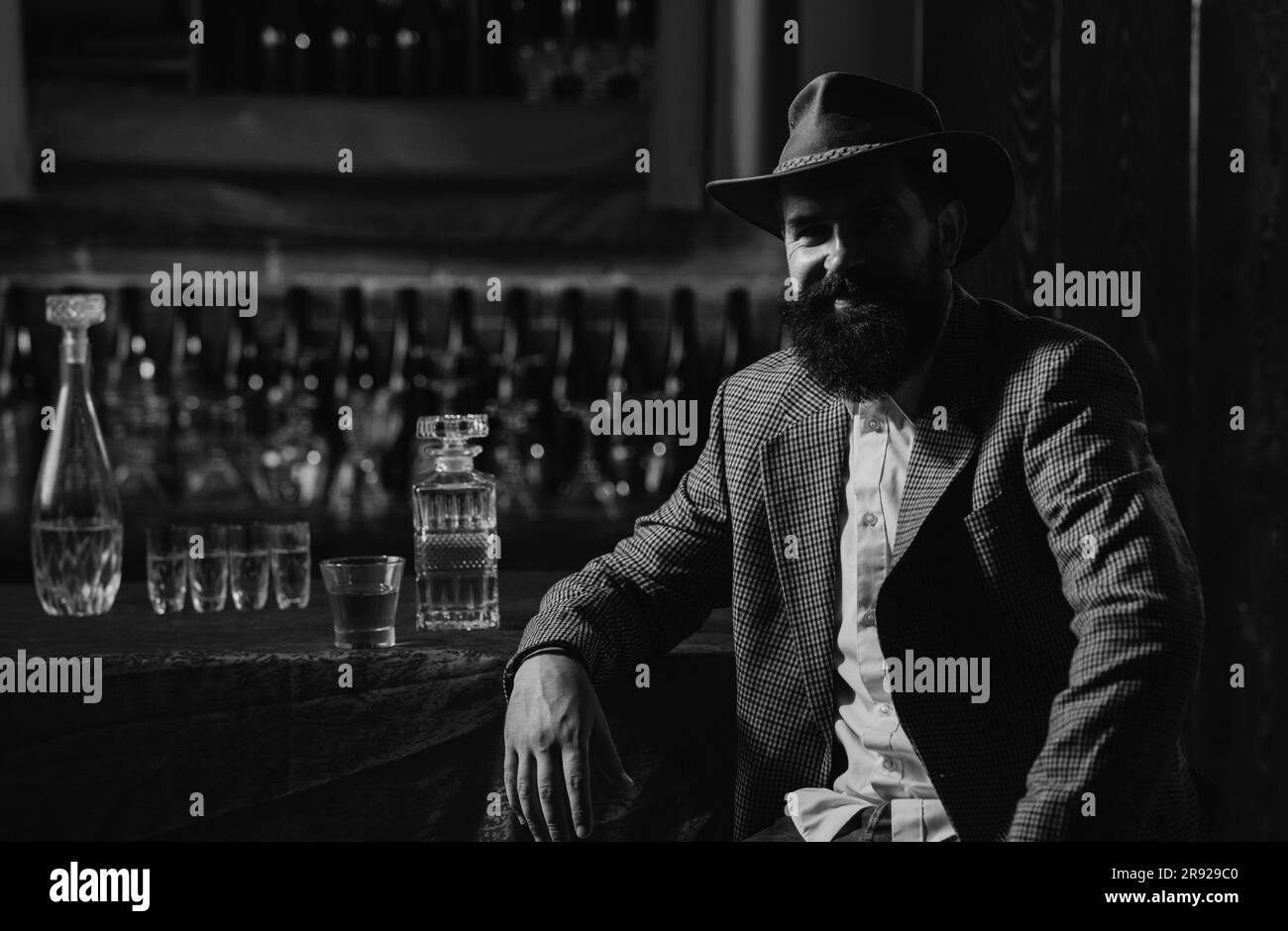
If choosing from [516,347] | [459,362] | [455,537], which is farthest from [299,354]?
[455,537]

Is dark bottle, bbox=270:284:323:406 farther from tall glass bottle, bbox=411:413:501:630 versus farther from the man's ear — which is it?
the man's ear

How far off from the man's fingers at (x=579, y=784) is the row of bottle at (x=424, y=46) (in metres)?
2.35

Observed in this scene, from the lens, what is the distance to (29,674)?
4.99 feet

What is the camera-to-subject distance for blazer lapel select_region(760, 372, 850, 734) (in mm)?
Result: 1519

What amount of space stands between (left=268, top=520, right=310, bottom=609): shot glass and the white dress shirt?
0.74m

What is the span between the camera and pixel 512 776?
1.45 m

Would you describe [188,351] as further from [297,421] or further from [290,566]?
[290,566]

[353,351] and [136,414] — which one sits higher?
[353,351]

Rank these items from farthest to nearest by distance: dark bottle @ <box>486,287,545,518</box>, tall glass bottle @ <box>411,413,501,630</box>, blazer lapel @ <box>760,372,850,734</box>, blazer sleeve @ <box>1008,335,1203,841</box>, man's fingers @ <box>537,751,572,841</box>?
dark bottle @ <box>486,287,545,518</box>
tall glass bottle @ <box>411,413,501,630</box>
blazer lapel @ <box>760,372,850,734</box>
man's fingers @ <box>537,751,572,841</box>
blazer sleeve @ <box>1008,335,1203,841</box>

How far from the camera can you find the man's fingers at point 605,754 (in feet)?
4.78

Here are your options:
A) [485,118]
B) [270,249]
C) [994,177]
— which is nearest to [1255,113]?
[994,177]

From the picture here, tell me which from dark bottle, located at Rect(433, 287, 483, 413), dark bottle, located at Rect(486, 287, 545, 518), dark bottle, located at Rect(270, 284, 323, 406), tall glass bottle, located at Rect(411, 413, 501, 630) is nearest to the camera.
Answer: tall glass bottle, located at Rect(411, 413, 501, 630)

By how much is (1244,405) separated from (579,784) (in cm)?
135

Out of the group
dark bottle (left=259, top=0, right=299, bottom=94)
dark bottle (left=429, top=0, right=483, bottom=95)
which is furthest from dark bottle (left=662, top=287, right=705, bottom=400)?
dark bottle (left=259, top=0, right=299, bottom=94)
